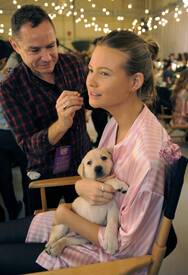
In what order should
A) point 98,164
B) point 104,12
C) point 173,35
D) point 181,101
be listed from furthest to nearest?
point 104,12 < point 173,35 < point 181,101 < point 98,164

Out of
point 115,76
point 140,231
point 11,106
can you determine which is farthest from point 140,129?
point 11,106

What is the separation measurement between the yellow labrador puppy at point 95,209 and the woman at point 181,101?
10.6 feet

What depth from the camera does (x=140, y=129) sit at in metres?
1.07

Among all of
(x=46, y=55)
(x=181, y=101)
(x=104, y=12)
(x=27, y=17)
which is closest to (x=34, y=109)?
(x=46, y=55)

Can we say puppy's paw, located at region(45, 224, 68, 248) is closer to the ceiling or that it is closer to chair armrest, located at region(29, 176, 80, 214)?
chair armrest, located at region(29, 176, 80, 214)

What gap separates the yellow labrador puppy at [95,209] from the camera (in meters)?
1.05

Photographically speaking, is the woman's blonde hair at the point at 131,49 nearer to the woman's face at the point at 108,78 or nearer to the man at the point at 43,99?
the woman's face at the point at 108,78

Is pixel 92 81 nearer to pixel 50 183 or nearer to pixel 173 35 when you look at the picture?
pixel 50 183

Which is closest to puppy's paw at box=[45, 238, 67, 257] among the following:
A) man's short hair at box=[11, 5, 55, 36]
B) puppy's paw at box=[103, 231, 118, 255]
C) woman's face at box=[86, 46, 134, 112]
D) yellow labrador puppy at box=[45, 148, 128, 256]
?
yellow labrador puppy at box=[45, 148, 128, 256]

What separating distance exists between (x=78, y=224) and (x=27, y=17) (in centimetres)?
87

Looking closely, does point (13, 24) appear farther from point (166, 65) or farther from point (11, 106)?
point (166, 65)

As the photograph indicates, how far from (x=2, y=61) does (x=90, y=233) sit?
6.91 ft

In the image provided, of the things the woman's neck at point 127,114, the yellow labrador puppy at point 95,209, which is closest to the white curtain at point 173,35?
the woman's neck at point 127,114

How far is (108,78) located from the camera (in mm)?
1093
